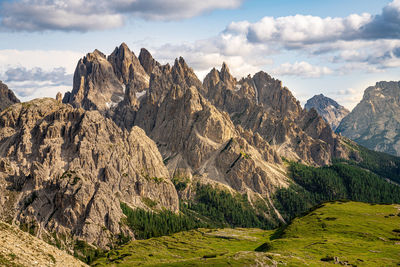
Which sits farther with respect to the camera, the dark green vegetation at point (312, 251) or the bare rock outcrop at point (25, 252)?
the dark green vegetation at point (312, 251)

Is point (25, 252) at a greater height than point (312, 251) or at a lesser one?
greater

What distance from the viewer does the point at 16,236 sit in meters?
85.8

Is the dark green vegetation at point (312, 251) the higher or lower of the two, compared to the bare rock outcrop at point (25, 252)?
lower

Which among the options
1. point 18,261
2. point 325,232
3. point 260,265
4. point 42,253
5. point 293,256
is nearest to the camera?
point 18,261

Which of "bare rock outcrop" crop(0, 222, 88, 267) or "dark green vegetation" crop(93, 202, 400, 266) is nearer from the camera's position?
"bare rock outcrop" crop(0, 222, 88, 267)

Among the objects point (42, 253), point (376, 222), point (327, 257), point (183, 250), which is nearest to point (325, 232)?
point (376, 222)

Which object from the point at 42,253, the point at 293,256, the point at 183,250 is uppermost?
the point at 42,253

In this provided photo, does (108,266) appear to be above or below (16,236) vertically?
below

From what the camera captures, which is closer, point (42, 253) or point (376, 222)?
point (42, 253)

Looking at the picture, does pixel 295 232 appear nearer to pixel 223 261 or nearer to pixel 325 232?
pixel 325 232

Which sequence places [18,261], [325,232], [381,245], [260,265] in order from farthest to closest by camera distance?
[325,232] → [381,245] → [260,265] → [18,261]

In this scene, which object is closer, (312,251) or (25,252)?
(25,252)

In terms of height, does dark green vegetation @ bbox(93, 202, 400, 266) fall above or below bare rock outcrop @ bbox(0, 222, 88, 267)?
A: below

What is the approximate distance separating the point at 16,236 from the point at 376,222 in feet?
536
